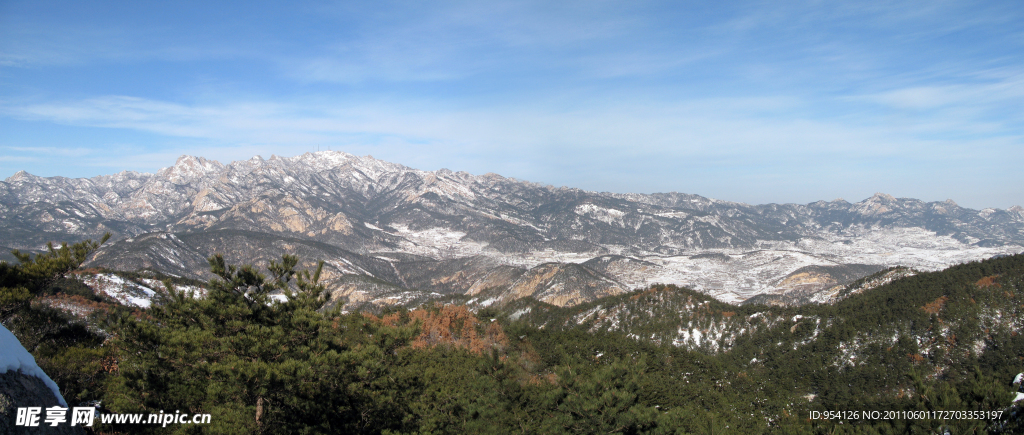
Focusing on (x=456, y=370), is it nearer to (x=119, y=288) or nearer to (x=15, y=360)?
(x=15, y=360)

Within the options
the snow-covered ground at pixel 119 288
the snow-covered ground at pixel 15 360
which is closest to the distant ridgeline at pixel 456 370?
the snow-covered ground at pixel 15 360

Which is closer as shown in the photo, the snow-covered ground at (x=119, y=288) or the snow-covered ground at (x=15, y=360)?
the snow-covered ground at (x=15, y=360)

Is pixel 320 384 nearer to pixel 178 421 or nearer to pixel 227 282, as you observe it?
pixel 178 421

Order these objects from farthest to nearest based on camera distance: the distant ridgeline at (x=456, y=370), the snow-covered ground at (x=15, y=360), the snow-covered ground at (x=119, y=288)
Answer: the snow-covered ground at (x=119, y=288) → the distant ridgeline at (x=456, y=370) → the snow-covered ground at (x=15, y=360)

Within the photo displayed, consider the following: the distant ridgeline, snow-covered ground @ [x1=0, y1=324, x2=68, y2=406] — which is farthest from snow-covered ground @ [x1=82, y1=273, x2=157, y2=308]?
snow-covered ground @ [x1=0, y1=324, x2=68, y2=406]

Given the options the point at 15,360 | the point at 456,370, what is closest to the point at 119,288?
the point at 456,370

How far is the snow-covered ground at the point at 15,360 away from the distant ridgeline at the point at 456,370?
6054mm

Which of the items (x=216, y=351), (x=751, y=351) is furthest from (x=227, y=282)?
(x=751, y=351)

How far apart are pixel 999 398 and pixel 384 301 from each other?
613 feet

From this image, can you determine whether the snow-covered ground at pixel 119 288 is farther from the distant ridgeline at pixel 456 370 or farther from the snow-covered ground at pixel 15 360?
the snow-covered ground at pixel 15 360

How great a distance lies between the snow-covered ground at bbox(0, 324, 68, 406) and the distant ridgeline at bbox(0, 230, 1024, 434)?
19.9 feet

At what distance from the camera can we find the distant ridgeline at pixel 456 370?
63.6ft

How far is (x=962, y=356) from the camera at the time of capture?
1873 inches

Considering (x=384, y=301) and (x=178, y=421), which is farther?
(x=384, y=301)
